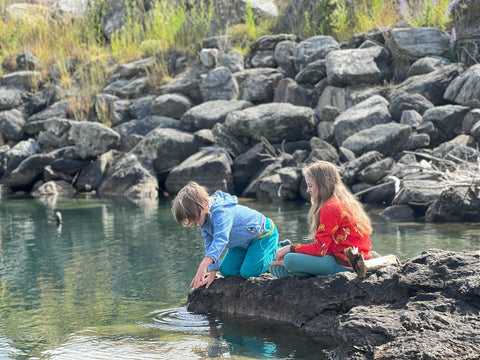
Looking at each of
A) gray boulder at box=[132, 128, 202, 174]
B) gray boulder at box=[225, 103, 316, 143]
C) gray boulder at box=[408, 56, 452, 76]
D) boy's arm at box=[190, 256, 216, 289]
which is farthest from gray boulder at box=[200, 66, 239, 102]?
boy's arm at box=[190, 256, 216, 289]

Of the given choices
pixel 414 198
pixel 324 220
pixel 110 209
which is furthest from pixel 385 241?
pixel 110 209

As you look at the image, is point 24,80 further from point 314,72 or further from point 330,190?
point 330,190

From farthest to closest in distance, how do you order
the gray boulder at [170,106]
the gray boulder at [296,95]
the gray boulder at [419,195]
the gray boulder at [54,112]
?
the gray boulder at [54,112]
the gray boulder at [170,106]
the gray boulder at [296,95]
the gray boulder at [419,195]

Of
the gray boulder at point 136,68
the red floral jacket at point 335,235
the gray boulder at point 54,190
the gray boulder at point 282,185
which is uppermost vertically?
the gray boulder at point 136,68

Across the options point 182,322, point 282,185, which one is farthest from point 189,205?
point 282,185

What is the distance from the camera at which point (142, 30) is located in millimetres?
22109

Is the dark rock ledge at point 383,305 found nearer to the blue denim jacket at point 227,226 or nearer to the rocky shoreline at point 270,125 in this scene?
the blue denim jacket at point 227,226

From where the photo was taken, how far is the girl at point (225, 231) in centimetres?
497

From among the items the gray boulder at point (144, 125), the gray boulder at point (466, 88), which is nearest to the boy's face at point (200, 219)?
the gray boulder at point (466, 88)

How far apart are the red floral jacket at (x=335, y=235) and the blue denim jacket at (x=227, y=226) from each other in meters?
0.53

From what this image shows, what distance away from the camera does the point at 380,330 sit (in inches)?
161

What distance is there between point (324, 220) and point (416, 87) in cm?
1015

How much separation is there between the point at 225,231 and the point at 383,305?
130 centimetres

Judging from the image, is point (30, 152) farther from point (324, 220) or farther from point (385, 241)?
point (324, 220)
